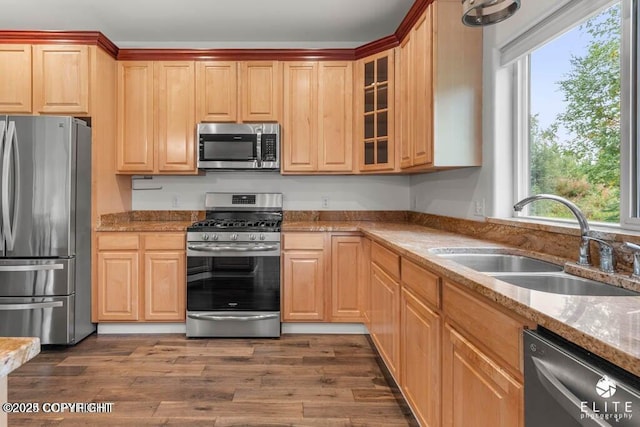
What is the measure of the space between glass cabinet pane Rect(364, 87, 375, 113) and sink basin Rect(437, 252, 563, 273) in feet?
6.17

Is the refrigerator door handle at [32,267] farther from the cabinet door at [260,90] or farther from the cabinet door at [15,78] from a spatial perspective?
the cabinet door at [260,90]

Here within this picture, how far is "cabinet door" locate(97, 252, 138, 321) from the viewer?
316 cm

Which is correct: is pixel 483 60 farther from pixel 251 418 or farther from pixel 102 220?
pixel 102 220

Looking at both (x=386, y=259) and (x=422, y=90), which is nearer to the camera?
(x=386, y=259)

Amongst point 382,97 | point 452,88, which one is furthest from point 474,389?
point 382,97

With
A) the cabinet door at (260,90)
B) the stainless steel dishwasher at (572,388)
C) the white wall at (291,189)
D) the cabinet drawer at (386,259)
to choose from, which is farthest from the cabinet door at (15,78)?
the stainless steel dishwasher at (572,388)

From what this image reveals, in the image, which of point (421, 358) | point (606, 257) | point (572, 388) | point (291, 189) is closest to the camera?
point (572, 388)

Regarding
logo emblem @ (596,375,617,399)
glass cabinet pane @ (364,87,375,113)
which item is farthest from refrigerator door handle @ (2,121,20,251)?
logo emblem @ (596,375,617,399)

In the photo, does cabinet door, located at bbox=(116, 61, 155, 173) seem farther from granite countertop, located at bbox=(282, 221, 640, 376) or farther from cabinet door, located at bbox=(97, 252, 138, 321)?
granite countertop, located at bbox=(282, 221, 640, 376)

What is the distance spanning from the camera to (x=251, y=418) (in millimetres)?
2012

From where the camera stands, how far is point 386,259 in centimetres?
240

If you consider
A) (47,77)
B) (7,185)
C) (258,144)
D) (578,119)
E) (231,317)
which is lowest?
(231,317)

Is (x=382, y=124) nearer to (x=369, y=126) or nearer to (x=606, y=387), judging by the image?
(x=369, y=126)

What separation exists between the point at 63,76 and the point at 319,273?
8.92 ft
